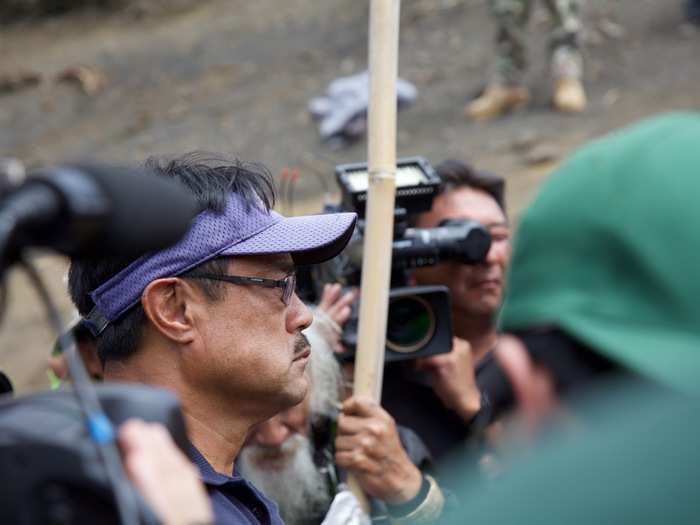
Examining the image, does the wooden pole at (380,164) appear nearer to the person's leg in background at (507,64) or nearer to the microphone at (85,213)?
the microphone at (85,213)

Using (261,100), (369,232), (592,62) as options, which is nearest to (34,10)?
(261,100)

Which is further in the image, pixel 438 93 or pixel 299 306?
pixel 438 93

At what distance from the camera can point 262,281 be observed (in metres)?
2.37

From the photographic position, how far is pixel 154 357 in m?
2.30

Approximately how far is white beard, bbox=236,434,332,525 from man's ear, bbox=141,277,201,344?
90 cm

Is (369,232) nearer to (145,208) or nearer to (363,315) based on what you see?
(363,315)

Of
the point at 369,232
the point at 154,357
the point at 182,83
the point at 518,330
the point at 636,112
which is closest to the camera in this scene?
the point at 518,330

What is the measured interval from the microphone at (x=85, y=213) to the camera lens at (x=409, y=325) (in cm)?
201

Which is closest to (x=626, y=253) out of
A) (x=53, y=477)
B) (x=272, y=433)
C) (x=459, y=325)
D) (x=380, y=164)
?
(x=53, y=477)

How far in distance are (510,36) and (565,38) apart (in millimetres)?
416

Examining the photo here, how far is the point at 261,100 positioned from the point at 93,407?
32.0 ft

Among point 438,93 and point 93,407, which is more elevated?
point 93,407

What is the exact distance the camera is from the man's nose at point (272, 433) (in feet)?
10.2

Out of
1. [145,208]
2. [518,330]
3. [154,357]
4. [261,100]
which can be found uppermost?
[145,208]
